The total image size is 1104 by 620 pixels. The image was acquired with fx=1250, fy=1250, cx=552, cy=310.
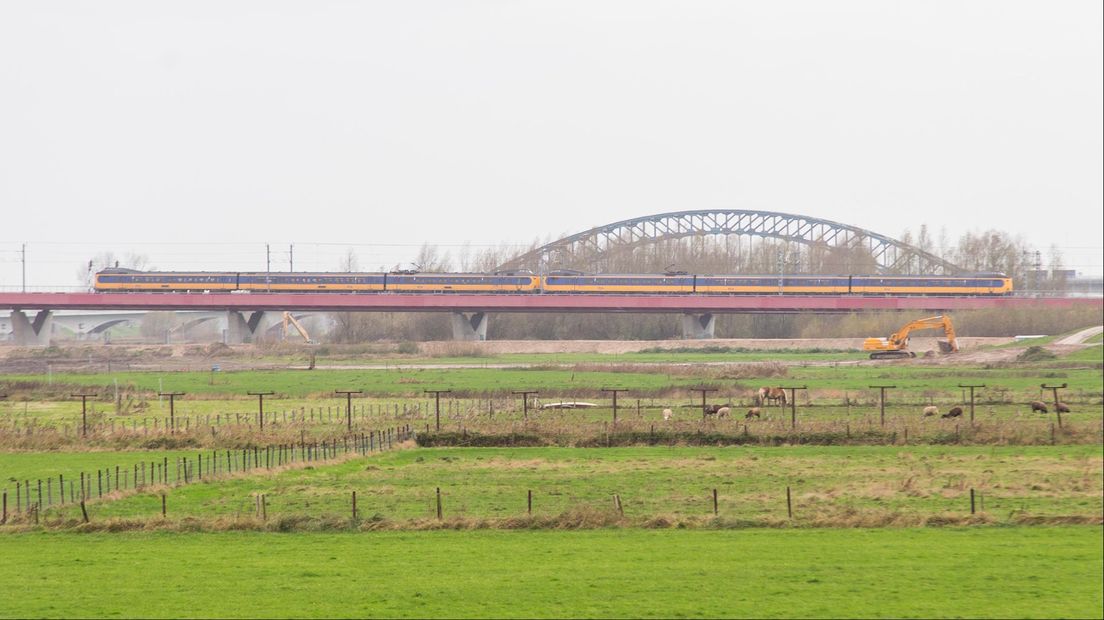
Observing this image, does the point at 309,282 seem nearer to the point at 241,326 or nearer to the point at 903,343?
the point at 241,326

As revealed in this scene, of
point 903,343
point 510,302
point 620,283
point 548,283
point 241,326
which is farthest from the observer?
point 548,283

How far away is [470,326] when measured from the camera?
456 feet

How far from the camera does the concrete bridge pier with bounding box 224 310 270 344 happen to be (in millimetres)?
134250

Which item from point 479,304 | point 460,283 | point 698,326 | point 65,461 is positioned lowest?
point 65,461

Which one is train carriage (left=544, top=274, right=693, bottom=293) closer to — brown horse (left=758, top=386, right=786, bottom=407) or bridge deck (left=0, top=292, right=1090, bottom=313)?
bridge deck (left=0, top=292, right=1090, bottom=313)

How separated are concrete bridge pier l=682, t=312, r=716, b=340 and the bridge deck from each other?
243cm

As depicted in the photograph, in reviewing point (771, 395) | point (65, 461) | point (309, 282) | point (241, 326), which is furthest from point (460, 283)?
point (65, 461)

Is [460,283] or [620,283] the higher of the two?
[460,283]

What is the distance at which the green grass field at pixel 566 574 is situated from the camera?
2577cm

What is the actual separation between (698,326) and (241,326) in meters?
50.5

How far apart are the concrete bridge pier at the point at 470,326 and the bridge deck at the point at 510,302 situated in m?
2.03

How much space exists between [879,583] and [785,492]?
39.6 feet

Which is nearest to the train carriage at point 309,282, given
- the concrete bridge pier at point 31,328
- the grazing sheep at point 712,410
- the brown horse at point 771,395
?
the concrete bridge pier at point 31,328

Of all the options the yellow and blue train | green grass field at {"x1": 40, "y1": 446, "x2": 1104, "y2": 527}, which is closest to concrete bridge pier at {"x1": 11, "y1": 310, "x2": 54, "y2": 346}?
the yellow and blue train
